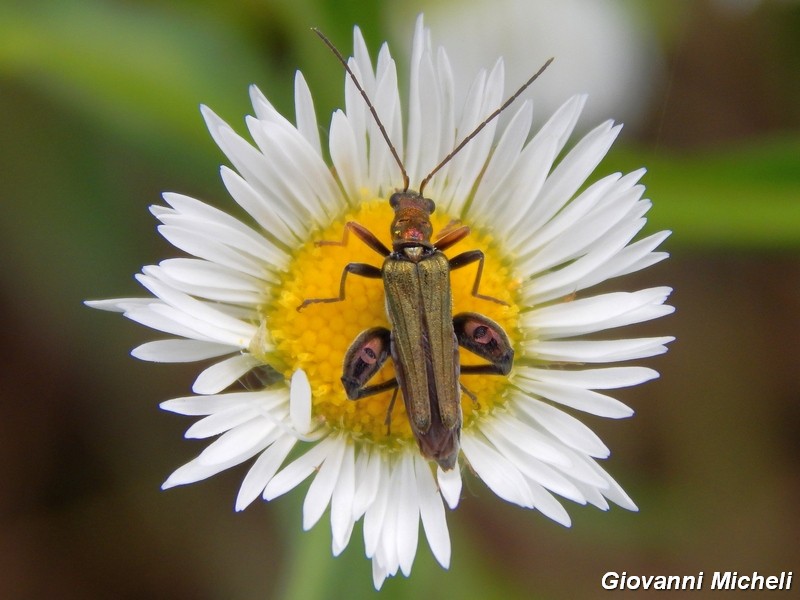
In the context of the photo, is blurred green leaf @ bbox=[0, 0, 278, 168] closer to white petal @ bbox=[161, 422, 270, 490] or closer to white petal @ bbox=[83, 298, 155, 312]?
white petal @ bbox=[83, 298, 155, 312]

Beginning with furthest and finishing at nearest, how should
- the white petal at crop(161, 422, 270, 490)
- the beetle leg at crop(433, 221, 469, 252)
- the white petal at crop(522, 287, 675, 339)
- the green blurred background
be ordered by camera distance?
the green blurred background → the beetle leg at crop(433, 221, 469, 252) → the white petal at crop(522, 287, 675, 339) → the white petal at crop(161, 422, 270, 490)

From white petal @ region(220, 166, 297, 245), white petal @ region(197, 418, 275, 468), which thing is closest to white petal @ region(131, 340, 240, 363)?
white petal @ region(197, 418, 275, 468)

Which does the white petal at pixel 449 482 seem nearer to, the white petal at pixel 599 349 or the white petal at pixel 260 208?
the white petal at pixel 599 349

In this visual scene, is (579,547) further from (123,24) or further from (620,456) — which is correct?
(123,24)

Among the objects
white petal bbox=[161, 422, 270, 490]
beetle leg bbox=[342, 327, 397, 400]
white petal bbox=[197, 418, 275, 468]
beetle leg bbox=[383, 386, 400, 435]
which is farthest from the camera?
beetle leg bbox=[383, 386, 400, 435]

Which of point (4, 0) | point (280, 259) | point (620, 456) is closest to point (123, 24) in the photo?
point (4, 0)

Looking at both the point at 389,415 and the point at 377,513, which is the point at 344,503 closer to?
the point at 377,513

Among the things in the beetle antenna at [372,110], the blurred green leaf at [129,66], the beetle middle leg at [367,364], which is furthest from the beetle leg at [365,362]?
the blurred green leaf at [129,66]
